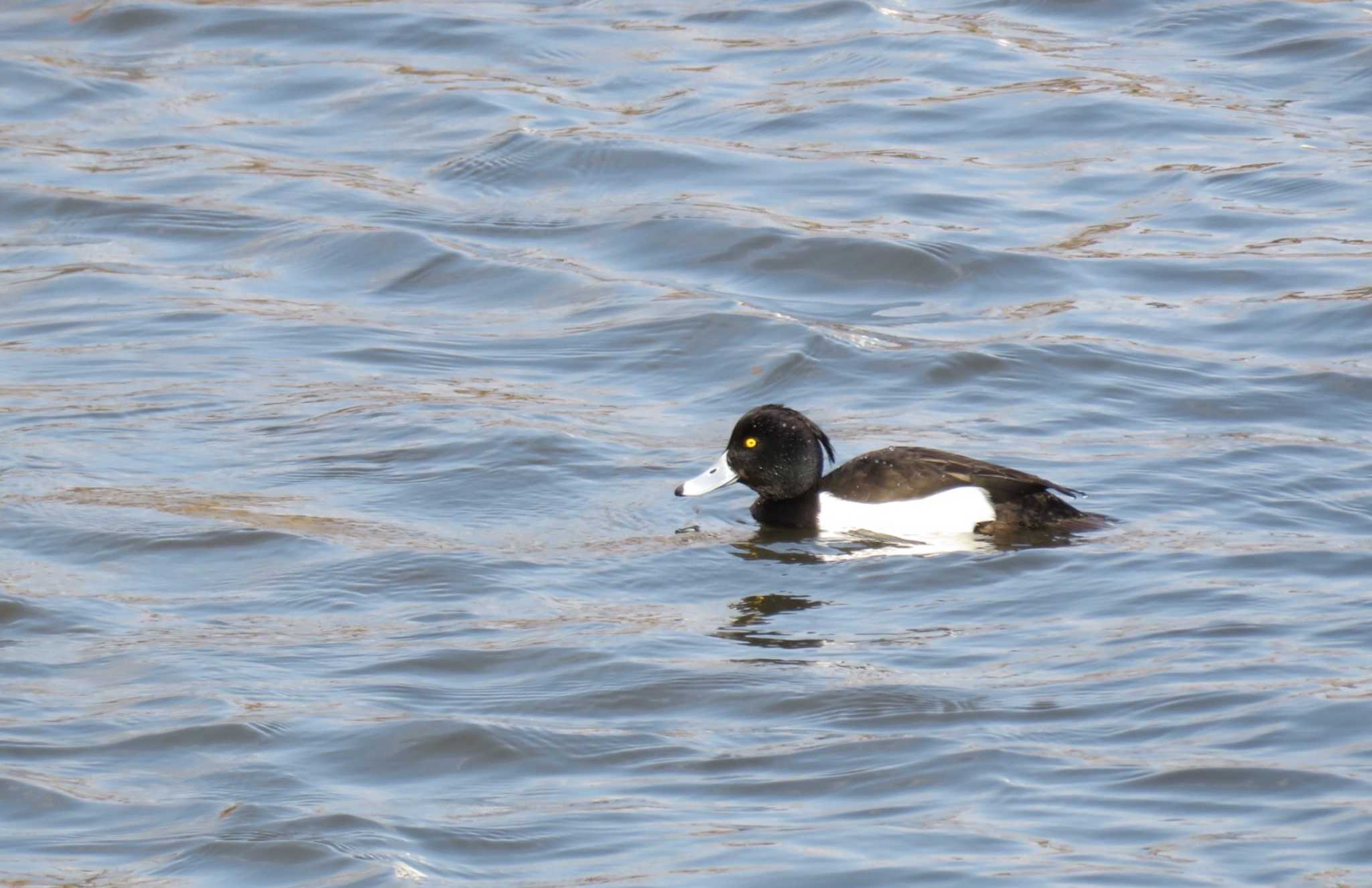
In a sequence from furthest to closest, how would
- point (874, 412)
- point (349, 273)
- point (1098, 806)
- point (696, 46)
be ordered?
point (696, 46) < point (349, 273) < point (874, 412) < point (1098, 806)

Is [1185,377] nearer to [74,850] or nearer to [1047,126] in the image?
[1047,126]

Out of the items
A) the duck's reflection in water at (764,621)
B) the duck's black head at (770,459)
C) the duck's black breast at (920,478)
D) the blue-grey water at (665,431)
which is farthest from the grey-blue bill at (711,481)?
the duck's reflection in water at (764,621)

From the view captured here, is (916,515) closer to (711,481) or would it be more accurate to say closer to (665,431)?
(711,481)

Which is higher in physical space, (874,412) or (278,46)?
(278,46)

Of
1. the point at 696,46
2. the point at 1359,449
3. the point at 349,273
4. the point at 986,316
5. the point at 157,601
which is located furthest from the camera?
the point at 696,46

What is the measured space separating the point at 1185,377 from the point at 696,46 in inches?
276

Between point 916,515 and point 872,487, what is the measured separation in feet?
1.00

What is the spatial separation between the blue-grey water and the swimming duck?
0.67 feet

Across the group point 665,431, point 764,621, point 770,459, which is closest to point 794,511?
point 770,459

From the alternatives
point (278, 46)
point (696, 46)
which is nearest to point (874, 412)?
point (696, 46)

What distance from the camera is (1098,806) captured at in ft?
19.5

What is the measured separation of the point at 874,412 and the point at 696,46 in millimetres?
6876

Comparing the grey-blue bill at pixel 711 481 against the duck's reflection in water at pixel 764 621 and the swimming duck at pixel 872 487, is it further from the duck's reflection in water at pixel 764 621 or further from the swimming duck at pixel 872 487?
the duck's reflection in water at pixel 764 621

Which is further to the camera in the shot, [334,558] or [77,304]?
[77,304]
